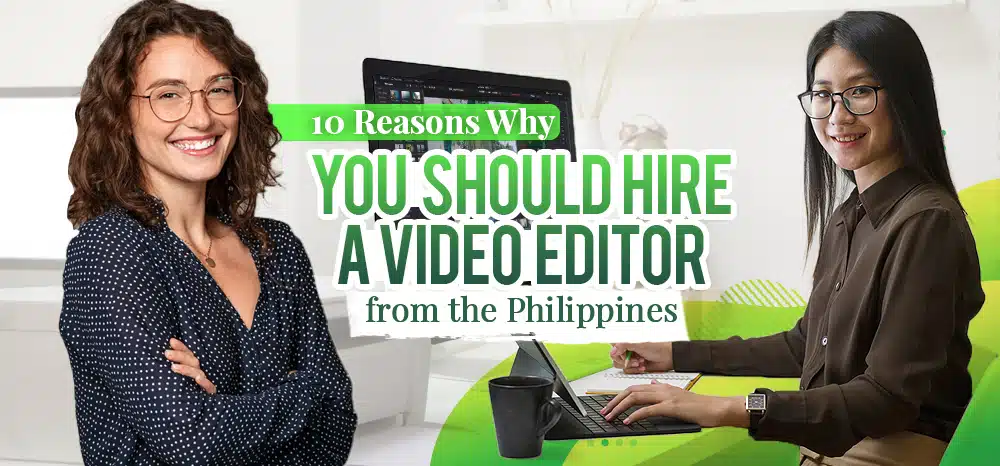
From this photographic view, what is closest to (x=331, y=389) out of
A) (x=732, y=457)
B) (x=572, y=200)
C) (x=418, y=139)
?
(x=418, y=139)

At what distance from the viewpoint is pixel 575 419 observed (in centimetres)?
132

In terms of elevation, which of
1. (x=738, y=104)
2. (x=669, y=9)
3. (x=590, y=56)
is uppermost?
(x=669, y=9)

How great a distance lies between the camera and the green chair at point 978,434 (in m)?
1.22

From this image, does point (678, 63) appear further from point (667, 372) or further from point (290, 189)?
point (667, 372)

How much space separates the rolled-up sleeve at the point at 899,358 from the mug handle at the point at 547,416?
263mm

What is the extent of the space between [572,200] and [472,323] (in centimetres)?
46

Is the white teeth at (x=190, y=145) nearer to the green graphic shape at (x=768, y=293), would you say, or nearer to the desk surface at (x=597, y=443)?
the desk surface at (x=597, y=443)

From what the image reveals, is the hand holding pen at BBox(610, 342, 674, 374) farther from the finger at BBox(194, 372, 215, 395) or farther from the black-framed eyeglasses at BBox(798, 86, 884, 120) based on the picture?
the finger at BBox(194, 372, 215, 395)

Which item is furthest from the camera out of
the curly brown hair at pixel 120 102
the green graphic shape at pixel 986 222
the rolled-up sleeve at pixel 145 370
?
the green graphic shape at pixel 986 222

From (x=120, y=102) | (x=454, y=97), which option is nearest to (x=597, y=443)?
(x=454, y=97)

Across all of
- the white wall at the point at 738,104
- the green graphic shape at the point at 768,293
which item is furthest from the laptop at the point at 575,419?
the white wall at the point at 738,104

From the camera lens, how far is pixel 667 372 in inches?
65.1

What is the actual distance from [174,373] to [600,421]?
21.3 inches

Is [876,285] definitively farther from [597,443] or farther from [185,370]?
[185,370]
